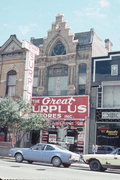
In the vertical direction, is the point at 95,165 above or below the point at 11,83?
below

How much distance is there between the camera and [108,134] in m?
23.9

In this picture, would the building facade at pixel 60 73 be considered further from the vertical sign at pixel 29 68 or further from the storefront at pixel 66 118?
the vertical sign at pixel 29 68

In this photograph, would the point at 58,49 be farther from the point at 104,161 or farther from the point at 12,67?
the point at 104,161

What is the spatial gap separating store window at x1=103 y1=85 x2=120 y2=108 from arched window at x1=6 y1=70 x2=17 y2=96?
33.0ft

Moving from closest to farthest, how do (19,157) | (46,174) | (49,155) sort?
1. (46,174)
2. (49,155)
3. (19,157)

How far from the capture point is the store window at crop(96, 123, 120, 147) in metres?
23.5

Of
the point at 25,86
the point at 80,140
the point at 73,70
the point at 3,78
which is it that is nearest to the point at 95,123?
the point at 80,140

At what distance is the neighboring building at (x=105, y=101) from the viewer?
78.1 ft

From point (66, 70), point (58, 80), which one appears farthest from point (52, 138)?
point (66, 70)

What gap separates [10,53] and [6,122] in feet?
32.1

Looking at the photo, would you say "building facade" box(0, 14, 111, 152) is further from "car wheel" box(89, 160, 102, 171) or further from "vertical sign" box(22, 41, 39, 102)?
"car wheel" box(89, 160, 102, 171)

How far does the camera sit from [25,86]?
26.8m

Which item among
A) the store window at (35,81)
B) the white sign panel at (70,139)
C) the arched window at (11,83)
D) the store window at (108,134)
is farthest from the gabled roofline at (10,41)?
the store window at (108,134)

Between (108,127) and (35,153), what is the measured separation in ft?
27.2
